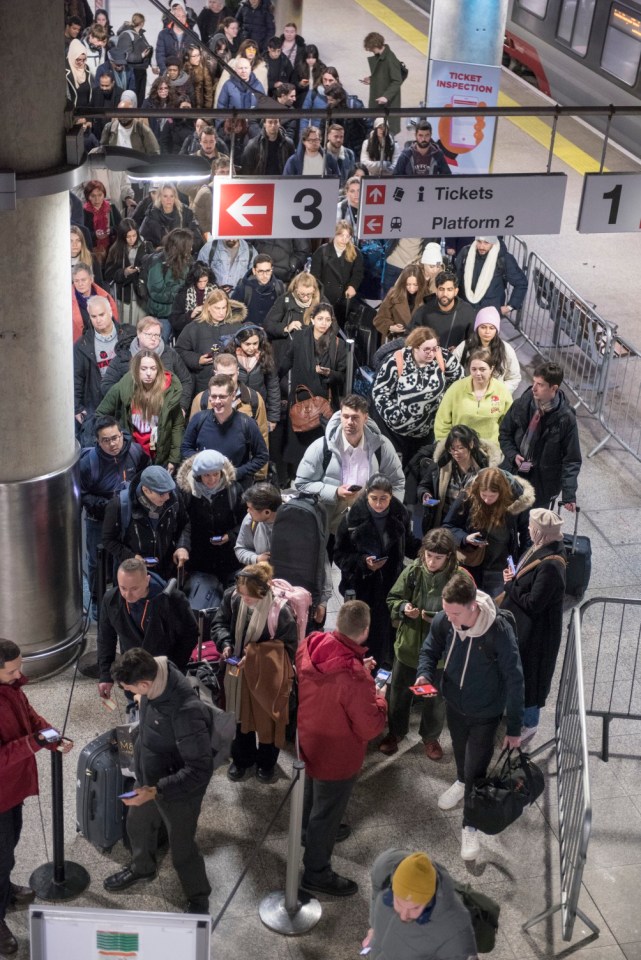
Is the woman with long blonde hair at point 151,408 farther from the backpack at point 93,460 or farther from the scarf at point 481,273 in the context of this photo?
the scarf at point 481,273

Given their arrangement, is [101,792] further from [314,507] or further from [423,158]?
[423,158]

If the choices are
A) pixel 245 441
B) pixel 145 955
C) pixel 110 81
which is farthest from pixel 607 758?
pixel 110 81

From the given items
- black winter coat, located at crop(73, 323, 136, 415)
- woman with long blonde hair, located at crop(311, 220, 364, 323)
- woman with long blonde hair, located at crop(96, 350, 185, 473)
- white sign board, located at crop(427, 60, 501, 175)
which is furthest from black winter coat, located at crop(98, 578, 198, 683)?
white sign board, located at crop(427, 60, 501, 175)

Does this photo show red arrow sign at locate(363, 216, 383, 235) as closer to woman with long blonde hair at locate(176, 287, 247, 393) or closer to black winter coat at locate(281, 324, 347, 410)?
black winter coat at locate(281, 324, 347, 410)

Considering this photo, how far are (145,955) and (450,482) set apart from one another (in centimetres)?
487

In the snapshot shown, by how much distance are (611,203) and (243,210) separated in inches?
132

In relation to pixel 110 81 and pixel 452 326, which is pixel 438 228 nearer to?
pixel 452 326

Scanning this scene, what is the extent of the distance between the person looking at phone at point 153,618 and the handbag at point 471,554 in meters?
2.06

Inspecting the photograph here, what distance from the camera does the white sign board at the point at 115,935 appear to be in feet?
17.8

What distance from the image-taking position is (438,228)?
10883mm

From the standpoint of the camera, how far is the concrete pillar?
310 inches

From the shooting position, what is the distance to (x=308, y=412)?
438 inches

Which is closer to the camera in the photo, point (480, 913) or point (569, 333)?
point (480, 913)

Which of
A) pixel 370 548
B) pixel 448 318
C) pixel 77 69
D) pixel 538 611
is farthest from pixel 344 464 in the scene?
pixel 77 69
